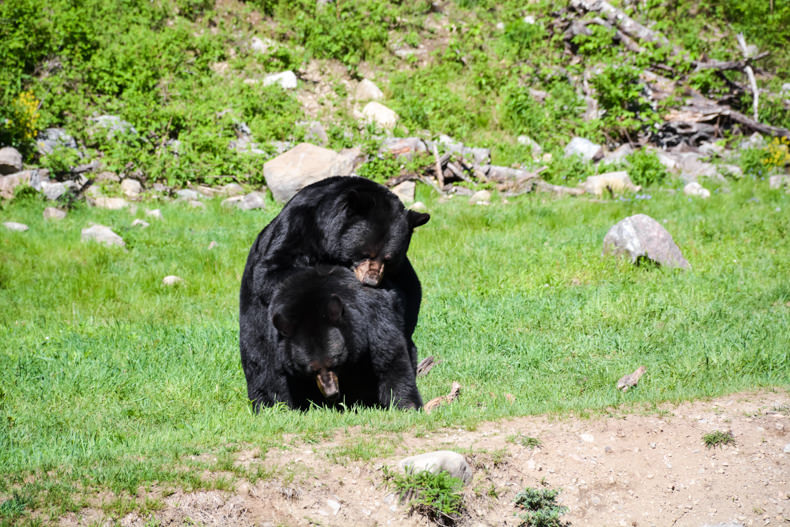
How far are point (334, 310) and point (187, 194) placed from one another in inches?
391

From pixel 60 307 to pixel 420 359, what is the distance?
184 inches

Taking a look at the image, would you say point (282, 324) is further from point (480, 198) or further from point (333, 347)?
point (480, 198)

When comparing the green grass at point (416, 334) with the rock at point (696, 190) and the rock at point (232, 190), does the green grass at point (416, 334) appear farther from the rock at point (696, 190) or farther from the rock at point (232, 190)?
the rock at point (232, 190)

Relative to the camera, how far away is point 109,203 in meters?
13.5

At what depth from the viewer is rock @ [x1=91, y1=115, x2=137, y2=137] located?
14914mm

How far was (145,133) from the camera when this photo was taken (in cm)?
1507

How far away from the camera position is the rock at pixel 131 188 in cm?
1412

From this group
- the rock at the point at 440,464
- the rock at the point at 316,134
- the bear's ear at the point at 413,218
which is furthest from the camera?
the rock at the point at 316,134

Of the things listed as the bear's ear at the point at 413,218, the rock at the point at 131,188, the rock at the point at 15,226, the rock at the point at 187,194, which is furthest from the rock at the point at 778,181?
the rock at the point at 15,226

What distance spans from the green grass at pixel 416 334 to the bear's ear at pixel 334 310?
2.38 feet

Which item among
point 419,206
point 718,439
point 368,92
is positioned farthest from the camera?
point 368,92

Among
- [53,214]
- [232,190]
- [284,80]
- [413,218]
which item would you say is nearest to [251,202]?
[232,190]

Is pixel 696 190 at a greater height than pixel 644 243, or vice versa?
pixel 644 243

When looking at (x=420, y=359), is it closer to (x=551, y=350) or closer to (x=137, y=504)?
(x=551, y=350)
